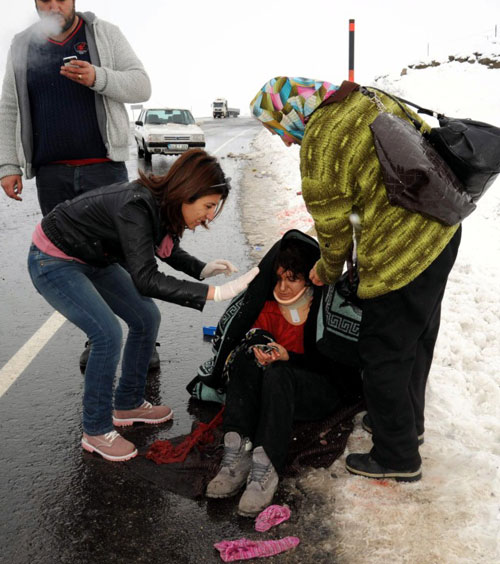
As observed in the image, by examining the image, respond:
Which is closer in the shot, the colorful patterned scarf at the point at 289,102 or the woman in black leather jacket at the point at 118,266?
the colorful patterned scarf at the point at 289,102

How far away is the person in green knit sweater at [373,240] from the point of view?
8.77ft

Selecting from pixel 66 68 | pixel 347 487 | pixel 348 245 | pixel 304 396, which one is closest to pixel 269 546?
Answer: pixel 347 487

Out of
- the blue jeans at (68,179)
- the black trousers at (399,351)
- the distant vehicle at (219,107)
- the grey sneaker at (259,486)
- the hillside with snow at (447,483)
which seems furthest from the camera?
the distant vehicle at (219,107)

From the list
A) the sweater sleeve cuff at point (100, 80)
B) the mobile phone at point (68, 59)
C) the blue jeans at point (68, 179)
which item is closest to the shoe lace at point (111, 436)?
the blue jeans at point (68, 179)

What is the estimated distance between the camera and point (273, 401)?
3338mm

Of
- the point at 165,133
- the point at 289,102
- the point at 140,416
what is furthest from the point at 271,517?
the point at 165,133

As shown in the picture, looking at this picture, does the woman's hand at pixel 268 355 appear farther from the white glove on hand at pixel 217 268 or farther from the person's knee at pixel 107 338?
the person's knee at pixel 107 338

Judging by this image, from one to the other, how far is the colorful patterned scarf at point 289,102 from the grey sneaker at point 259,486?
163cm

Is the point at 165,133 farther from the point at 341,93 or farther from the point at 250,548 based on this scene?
the point at 250,548

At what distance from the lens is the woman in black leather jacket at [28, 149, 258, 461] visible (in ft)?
10.0

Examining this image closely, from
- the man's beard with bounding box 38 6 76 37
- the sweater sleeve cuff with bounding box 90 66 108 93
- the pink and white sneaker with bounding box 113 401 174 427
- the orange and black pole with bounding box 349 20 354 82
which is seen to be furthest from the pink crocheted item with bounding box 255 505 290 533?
the orange and black pole with bounding box 349 20 354 82

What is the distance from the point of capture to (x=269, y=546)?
110 inches

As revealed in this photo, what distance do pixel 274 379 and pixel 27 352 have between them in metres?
2.36

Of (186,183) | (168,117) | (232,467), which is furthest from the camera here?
(168,117)
